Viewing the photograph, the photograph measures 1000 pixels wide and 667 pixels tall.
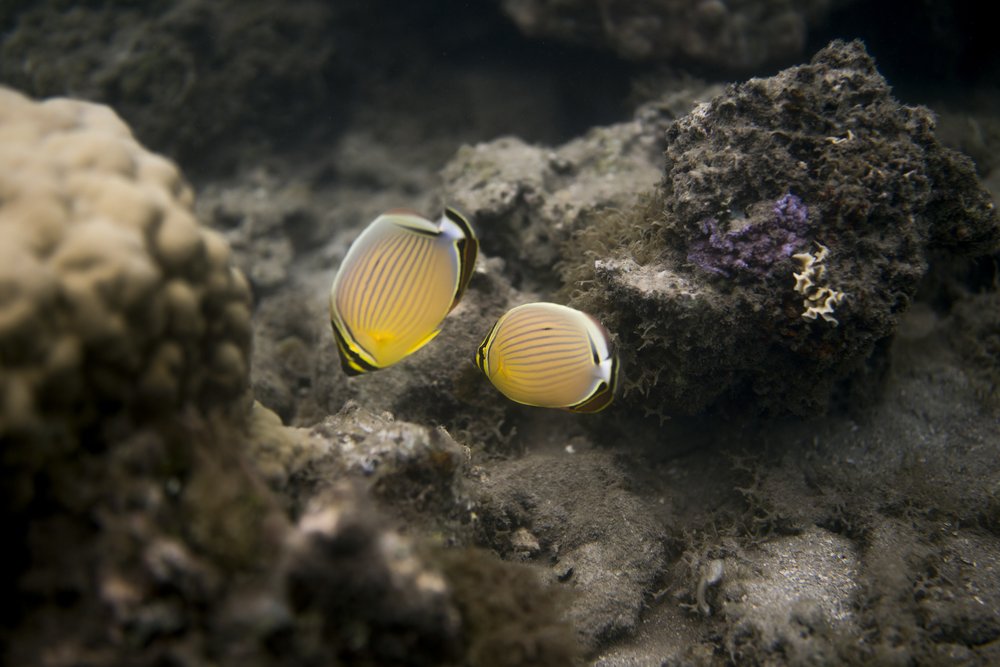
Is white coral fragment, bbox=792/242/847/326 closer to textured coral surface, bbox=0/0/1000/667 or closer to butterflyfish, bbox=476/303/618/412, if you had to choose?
textured coral surface, bbox=0/0/1000/667

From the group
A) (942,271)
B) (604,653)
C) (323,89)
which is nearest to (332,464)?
(604,653)

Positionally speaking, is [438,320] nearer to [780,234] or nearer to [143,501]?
[143,501]

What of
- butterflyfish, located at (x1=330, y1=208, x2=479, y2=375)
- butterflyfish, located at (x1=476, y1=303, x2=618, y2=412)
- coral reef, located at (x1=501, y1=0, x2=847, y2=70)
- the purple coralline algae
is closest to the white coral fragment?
the purple coralline algae

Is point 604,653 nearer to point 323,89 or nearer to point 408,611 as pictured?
point 408,611

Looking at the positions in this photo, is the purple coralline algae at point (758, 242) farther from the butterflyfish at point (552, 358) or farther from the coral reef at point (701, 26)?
the coral reef at point (701, 26)

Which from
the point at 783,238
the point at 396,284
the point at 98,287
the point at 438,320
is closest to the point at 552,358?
the point at 438,320

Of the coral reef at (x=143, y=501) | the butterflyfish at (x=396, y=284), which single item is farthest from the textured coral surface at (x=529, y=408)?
the butterflyfish at (x=396, y=284)

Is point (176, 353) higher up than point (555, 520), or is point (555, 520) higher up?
point (176, 353)

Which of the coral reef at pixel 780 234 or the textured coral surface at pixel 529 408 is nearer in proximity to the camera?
the textured coral surface at pixel 529 408

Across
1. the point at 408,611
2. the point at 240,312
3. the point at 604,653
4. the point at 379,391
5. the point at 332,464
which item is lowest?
the point at 604,653
